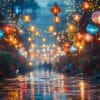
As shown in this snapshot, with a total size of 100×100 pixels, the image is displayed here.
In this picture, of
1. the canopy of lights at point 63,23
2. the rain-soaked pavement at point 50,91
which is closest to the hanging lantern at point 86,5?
the canopy of lights at point 63,23

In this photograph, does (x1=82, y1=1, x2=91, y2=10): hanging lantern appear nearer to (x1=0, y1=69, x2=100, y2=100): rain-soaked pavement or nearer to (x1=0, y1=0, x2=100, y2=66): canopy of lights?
(x1=0, y1=0, x2=100, y2=66): canopy of lights

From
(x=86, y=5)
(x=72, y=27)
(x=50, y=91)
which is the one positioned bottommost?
(x=50, y=91)

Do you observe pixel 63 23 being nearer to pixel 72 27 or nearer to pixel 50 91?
pixel 72 27

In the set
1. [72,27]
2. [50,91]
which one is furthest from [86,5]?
[50,91]

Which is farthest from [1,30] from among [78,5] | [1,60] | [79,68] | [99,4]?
[78,5]

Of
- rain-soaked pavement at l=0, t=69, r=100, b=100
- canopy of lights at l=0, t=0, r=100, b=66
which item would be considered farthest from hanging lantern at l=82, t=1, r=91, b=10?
rain-soaked pavement at l=0, t=69, r=100, b=100

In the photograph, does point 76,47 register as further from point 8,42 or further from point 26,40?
point 26,40

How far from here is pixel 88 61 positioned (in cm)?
7562

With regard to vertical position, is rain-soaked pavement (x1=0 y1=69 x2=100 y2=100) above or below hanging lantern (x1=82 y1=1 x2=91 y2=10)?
below

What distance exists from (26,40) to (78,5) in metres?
51.8

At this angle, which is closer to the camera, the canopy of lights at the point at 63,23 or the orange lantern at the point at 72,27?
the canopy of lights at the point at 63,23

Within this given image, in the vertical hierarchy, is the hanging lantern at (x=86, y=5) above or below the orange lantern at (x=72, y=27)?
below

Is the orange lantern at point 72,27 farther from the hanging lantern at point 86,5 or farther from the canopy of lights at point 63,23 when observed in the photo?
the hanging lantern at point 86,5

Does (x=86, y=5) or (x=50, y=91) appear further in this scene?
(x=86, y=5)
